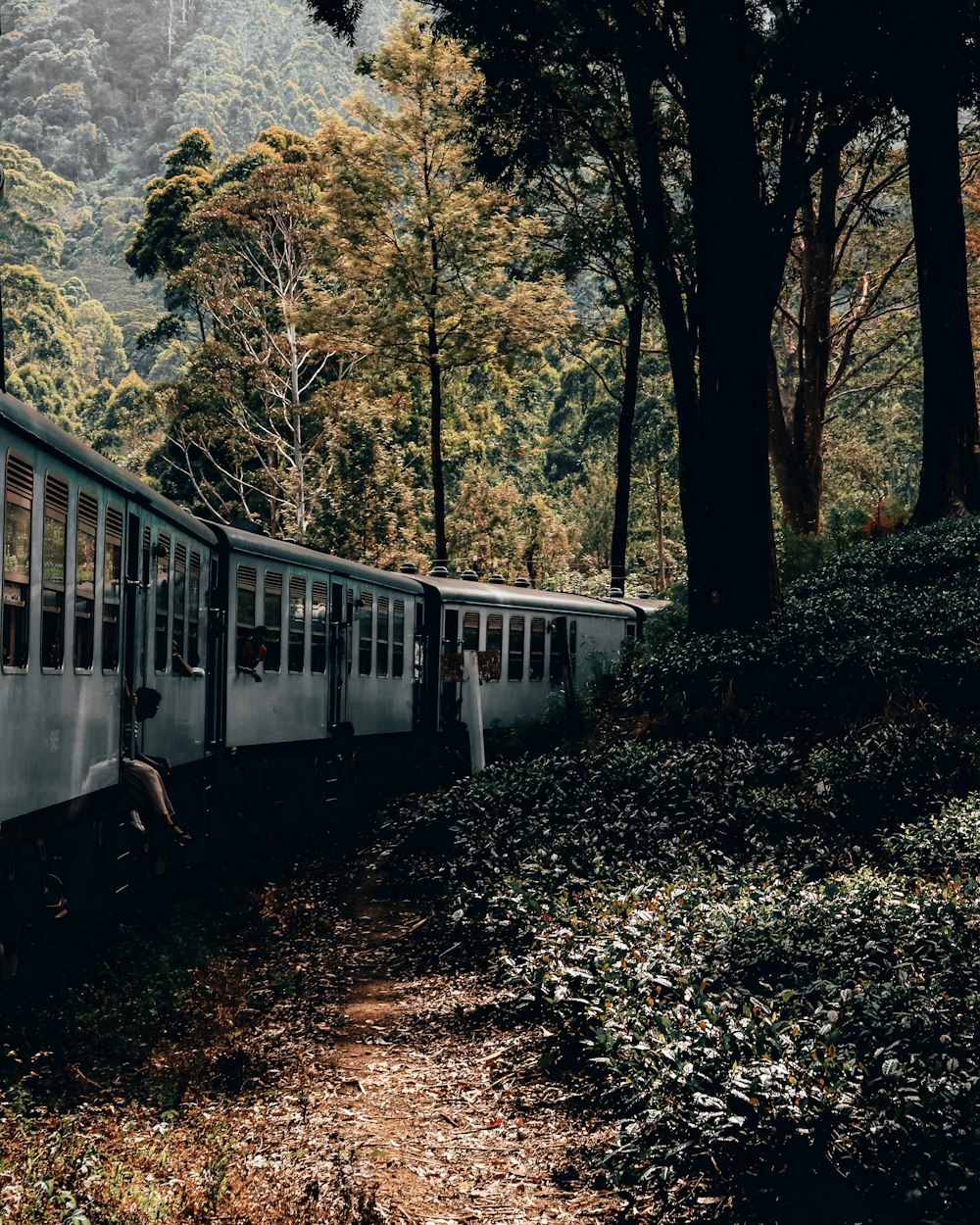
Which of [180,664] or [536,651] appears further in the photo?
[536,651]

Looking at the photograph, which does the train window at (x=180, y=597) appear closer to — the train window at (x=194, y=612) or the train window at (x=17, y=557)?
the train window at (x=194, y=612)

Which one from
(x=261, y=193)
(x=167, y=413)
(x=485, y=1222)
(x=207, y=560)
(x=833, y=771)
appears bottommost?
(x=485, y=1222)

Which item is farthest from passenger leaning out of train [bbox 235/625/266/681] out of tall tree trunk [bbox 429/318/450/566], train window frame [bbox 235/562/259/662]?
tall tree trunk [bbox 429/318/450/566]

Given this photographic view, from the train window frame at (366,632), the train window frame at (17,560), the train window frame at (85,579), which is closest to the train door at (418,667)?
the train window frame at (366,632)

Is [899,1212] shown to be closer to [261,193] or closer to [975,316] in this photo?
[975,316]

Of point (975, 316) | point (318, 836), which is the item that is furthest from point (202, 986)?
point (975, 316)

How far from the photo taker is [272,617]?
1584cm

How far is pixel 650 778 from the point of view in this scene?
12.5 meters

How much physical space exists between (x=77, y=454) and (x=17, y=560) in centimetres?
144

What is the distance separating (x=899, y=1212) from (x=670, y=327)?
16328mm

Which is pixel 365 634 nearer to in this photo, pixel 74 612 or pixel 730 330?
pixel 730 330

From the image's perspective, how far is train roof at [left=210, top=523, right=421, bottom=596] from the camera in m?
14.8

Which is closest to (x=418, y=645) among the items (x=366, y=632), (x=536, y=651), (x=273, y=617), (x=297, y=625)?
(x=366, y=632)

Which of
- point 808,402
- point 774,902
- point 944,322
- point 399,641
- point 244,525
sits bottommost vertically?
point 774,902
